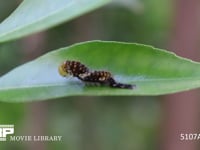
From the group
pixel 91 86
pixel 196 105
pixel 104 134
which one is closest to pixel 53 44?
pixel 104 134

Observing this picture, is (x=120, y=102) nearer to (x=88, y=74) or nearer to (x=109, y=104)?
(x=109, y=104)

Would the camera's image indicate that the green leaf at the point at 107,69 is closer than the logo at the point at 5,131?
Yes

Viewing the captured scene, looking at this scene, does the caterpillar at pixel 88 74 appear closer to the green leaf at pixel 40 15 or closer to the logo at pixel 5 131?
the green leaf at pixel 40 15

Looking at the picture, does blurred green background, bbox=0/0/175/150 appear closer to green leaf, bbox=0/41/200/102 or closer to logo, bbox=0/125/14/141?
logo, bbox=0/125/14/141

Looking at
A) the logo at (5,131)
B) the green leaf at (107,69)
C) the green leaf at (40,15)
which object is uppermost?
the green leaf at (40,15)

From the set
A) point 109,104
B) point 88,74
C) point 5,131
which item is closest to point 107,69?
point 88,74

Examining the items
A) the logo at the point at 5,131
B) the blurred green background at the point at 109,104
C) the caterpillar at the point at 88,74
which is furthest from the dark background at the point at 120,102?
the caterpillar at the point at 88,74

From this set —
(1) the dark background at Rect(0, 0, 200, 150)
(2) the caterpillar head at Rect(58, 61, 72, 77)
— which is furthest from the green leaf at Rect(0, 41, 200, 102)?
(1) the dark background at Rect(0, 0, 200, 150)

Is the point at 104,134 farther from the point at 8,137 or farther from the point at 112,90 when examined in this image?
the point at 112,90

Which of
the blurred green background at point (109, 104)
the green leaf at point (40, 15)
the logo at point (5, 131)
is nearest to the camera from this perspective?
the green leaf at point (40, 15)
